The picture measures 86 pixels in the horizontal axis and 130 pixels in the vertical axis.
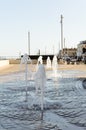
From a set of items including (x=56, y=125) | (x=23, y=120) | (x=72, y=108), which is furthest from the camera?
(x=72, y=108)

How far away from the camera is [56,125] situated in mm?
9281

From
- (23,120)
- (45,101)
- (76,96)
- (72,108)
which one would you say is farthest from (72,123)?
(76,96)

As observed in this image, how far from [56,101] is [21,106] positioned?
1500mm

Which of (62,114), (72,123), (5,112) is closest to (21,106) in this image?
(5,112)

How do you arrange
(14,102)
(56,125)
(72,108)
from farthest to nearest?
(14,102) < (72,108) < (56,125)

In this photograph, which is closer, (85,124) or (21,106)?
(85,124)

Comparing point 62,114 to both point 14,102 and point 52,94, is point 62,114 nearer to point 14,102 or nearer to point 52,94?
point 14,102

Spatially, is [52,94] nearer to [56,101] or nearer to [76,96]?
[76,96]

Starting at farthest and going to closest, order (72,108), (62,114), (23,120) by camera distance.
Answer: (72,108) → (62,114) → (23,120)

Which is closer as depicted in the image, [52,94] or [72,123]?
[72,123]

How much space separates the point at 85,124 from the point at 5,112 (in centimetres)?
279

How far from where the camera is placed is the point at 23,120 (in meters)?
9.92

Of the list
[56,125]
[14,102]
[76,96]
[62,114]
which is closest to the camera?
[56,125]

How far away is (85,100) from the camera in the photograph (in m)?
13.5
